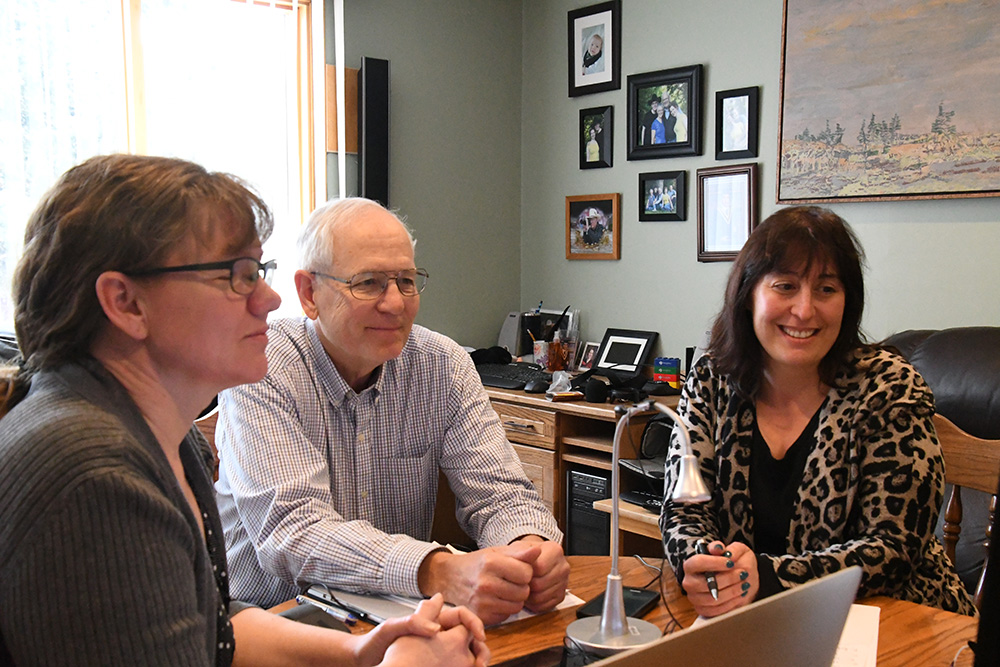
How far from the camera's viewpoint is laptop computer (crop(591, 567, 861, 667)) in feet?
2.07

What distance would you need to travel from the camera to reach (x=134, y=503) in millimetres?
812

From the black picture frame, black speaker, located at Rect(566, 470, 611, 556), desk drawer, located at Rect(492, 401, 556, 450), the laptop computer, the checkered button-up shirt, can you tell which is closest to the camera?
the laptop computer

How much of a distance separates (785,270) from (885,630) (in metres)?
0.72

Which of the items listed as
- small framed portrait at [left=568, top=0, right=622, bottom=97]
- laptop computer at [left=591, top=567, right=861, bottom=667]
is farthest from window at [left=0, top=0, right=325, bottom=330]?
laptop computer at [left=591, top=567, right=861, bottom=667]

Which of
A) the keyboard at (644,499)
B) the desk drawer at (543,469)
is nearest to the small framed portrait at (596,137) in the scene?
the desk drawer at (543,469)

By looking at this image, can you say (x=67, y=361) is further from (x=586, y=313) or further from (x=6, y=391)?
(x=586, y=313)

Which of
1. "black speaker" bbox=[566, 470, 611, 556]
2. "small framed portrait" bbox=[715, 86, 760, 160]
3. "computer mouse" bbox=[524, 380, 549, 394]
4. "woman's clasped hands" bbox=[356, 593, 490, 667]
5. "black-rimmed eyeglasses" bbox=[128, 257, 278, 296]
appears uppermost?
"small framed portrait" bbox=[715, 86, 760, 160]

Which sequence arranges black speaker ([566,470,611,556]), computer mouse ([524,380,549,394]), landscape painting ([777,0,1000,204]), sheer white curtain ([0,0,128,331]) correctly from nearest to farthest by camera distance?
landscape painting ([777,0,1000,204])
sheer white curtain ([0,0,128,331])
black speaker ([566,470,611,556])
computer mouse ([524,380,549,394])

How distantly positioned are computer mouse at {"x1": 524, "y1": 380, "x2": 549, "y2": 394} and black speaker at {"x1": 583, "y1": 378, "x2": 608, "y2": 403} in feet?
0.73

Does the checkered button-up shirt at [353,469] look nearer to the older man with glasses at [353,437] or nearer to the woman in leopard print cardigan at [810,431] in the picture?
the older man with glasses at [353,437]

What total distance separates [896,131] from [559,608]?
2.21 metres

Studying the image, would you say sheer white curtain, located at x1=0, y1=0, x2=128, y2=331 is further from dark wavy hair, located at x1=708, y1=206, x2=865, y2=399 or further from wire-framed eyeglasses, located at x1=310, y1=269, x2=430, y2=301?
dark wavy hair, located at x1=708, y1=206, x2=865, y2=399

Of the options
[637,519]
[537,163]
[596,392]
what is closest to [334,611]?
[637,519]

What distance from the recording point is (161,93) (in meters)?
3.34
